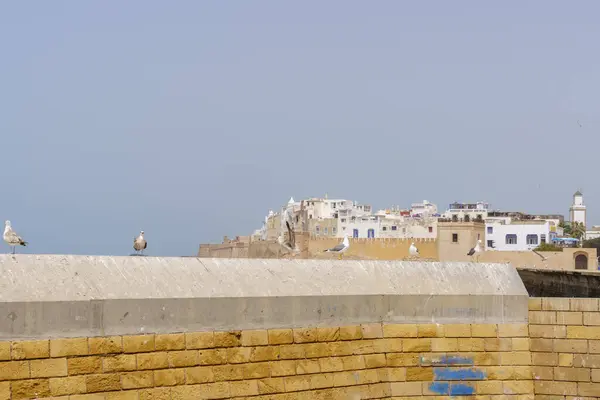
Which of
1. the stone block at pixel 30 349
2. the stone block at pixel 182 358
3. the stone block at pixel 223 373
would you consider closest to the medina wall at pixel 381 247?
the stone block at pixel 223 373

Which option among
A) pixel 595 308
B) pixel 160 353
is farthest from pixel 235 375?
pixel 595 308

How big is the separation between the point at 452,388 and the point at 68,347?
4.69 meters

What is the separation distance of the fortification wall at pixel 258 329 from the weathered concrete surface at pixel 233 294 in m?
0.01

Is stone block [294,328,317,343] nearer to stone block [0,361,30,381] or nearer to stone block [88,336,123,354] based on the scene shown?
stone block [88,336,123,354]

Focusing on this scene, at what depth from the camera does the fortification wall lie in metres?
8.34

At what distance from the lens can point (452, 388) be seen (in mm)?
11172

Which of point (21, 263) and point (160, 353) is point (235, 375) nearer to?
point (160, 353)

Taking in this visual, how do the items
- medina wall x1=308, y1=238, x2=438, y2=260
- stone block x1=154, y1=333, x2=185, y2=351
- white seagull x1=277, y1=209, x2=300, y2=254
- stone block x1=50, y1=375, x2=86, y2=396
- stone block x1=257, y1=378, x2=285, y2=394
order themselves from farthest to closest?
medina wall x1=308, y1=238, x2=438, y2=260 < white seagull x1=277, y1=209, x2=300, y2=254 < stone block x1=257, y1=378, x2=285, y2=394 < stone block x1=154, y1=333, x2=185, y2=351 < stone block x1=50, y1=375, x2=86, y2=396

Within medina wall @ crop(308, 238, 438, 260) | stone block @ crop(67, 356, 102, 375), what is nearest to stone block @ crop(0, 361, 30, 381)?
stone block @ crop(67, 356, 102, 375)

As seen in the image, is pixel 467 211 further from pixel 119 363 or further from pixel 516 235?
pixel 119 363

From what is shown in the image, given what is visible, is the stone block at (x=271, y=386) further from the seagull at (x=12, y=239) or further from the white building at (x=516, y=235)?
the white building at (x=516, y=235)

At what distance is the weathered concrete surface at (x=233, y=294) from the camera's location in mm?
8383

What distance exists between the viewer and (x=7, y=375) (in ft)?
26.1

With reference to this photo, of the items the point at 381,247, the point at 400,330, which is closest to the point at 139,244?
the point at 400,330
